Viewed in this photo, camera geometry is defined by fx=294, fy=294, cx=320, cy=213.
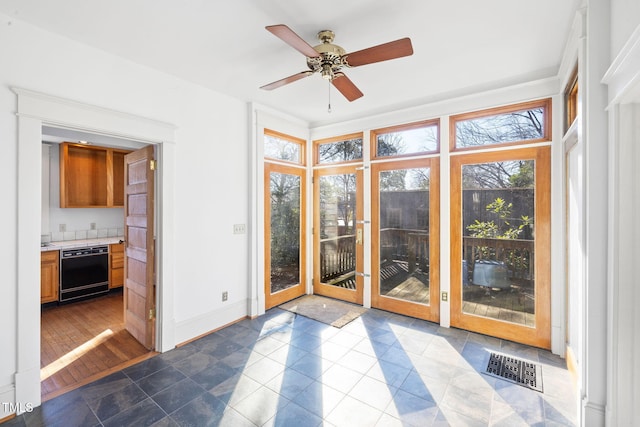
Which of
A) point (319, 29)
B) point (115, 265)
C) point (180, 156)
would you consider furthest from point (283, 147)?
point (115, 265)

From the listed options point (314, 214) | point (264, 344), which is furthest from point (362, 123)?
point (264, 344)

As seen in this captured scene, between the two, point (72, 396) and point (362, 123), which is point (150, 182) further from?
point (362, 123)

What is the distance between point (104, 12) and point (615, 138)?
129 inches

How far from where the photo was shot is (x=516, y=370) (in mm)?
2572

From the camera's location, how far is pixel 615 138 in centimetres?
161

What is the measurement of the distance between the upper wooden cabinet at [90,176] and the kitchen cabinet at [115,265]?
2.48ft

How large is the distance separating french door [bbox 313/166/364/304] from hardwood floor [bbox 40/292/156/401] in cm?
250

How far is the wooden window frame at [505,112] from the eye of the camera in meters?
2.93

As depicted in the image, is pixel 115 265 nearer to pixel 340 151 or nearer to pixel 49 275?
pixel 49 275

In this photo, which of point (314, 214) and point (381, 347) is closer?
point (381, 347)

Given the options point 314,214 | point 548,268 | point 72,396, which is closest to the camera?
point 72,396

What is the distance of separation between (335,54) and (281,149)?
2238mm

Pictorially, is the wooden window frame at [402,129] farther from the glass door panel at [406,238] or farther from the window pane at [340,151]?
the window pane at [340,151]

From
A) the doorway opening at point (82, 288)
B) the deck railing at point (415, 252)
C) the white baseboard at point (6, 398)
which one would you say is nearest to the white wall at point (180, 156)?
the white baseboard at point (6, 398)
